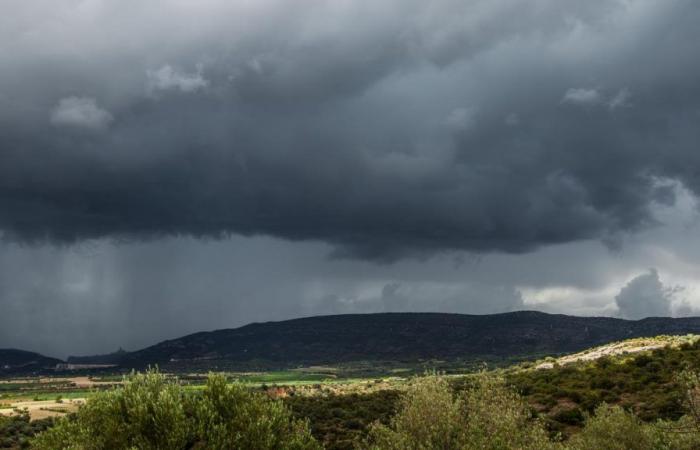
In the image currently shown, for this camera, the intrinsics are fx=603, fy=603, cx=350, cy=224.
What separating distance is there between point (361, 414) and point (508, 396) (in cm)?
5436

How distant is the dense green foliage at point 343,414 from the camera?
3826 inches

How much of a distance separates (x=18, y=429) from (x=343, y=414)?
6155 centimetres

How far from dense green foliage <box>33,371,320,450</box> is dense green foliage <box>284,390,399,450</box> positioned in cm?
4778

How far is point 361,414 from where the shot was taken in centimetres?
11269

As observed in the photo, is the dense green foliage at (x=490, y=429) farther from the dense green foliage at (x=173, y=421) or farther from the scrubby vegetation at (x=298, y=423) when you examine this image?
the dense green foliage at (x=173, y=421)

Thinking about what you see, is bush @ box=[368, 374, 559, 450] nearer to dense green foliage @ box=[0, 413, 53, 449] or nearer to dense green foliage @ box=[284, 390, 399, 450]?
dense green foliage @ box=[284, 390, 399, 450]

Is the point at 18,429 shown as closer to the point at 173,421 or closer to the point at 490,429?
the point at 173,421

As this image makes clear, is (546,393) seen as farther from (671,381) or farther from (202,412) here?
(202,412)

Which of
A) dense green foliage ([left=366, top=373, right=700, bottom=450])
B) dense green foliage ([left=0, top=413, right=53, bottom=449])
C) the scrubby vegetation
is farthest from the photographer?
dense green foliage ([left=0, top=413, right=53, bottom=449])

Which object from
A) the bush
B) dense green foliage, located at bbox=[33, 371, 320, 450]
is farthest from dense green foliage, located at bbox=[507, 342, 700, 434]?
dense green foliage, located at bbox=[33, 371, 320, 450]

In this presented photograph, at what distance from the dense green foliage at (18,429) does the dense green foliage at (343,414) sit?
1810 inches

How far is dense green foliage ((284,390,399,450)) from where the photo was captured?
319 ft

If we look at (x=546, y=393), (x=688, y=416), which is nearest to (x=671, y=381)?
(x=546, y=393)

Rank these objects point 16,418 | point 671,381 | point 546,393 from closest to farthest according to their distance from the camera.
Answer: point 671,381 → point 546,393 → point 16,418
